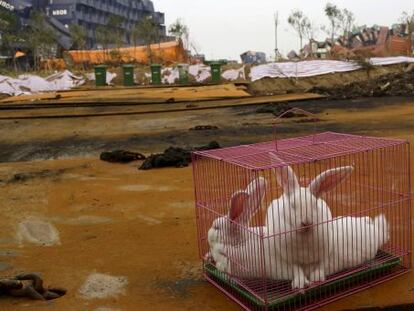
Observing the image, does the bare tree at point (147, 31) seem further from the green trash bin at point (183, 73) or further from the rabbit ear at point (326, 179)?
the rabbit ear at point (326, 179)

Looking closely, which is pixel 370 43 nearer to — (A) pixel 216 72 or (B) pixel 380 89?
(A) pixel 216 72

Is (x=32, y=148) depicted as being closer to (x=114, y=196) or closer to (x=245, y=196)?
(x=114, y=196)

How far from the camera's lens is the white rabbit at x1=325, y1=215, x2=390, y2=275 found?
4.27 meters

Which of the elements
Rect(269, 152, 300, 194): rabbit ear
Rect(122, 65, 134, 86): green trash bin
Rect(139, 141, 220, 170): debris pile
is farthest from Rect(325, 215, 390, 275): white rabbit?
Rect(122, 65, 134, 86): green trash bin

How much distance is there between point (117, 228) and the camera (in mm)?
6316

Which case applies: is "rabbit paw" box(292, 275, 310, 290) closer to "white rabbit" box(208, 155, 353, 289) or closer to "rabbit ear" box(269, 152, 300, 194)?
"white rabbit" box(208, 155, 353, 289)

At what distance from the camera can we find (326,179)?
13.3ft

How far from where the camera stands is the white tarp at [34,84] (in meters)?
33.8

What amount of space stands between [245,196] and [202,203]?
0.86 metres

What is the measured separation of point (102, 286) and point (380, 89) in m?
21.7

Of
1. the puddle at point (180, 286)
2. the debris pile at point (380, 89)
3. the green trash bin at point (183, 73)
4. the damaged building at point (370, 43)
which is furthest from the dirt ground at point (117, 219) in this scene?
the damaged building at point (370, 43)

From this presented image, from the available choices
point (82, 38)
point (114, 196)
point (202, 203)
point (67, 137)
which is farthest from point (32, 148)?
point (82, 38)

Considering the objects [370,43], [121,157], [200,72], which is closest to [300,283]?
[121,157]

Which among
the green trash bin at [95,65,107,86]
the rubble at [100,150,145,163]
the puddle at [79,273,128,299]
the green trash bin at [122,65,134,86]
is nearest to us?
the puddle at [79,273,128,299]
